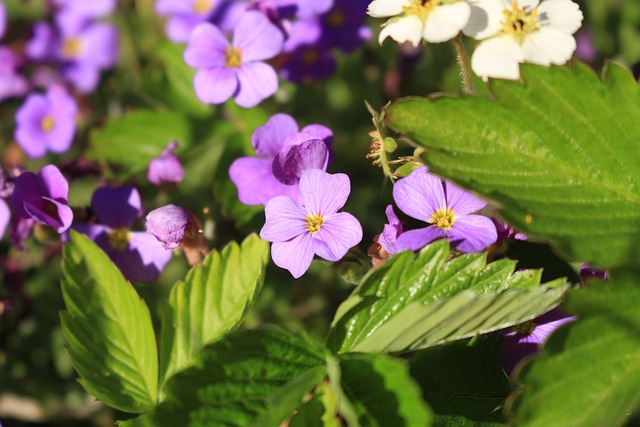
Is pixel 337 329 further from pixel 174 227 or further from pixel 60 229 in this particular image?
pixel 60 229

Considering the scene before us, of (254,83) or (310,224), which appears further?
(254,83)

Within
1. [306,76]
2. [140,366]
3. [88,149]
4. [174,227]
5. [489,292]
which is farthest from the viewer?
[88,149]

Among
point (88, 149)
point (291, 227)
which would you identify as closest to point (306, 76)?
point (88, 149)

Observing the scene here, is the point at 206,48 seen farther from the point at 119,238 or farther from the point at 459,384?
the point at 459,384

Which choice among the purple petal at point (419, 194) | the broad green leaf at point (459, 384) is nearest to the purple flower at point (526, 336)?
the broad green leaf at point (459, 384)

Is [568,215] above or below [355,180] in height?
above

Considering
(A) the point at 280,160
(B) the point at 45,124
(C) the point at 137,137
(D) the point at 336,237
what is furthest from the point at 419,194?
(B) the point at 45,124
